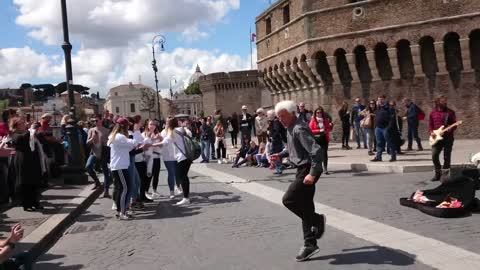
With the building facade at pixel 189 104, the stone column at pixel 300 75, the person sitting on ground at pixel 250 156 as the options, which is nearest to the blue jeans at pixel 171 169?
the person sitting on ground at pixel 250 156

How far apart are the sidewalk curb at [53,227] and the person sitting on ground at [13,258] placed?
69 centimetres

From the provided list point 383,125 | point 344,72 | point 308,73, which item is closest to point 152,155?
point 383,125

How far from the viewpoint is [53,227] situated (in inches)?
297

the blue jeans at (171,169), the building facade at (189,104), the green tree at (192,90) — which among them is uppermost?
the green tree at (192,90)

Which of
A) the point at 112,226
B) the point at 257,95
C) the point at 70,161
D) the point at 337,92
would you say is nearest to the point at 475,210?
the point at 112,226

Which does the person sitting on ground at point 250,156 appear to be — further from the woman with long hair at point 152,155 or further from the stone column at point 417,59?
the stone column at point 417,59

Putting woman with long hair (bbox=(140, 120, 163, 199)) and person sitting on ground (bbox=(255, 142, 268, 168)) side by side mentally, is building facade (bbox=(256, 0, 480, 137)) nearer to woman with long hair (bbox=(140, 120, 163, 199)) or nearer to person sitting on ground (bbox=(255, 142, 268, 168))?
person sitting on ground (bbox=(255, 142, 268, 168))

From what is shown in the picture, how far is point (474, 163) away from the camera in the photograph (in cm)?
994

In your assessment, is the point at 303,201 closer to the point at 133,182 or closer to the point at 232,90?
the point at 133,182

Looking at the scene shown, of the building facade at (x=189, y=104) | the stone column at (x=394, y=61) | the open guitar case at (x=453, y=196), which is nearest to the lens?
the open guitar case at (x=453, y=196)

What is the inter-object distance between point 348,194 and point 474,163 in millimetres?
2595

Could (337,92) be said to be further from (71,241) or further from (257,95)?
(257,95)

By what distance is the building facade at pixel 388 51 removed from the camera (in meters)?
21.5

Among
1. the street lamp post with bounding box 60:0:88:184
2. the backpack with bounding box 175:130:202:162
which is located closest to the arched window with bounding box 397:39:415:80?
the street lamp post with bounding box 60:0:88:184
